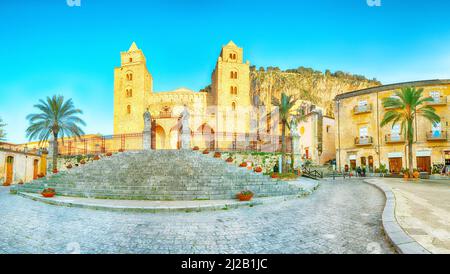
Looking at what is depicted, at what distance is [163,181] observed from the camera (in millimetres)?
11688

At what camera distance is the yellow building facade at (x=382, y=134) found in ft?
84.6

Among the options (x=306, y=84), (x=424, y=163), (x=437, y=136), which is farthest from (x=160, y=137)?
(x=306, y=84)

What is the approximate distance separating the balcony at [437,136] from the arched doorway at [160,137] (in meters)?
35.5

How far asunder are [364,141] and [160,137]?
30.6 m

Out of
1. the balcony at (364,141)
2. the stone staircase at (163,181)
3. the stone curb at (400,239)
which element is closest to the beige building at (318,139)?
the balcony at (364,141)

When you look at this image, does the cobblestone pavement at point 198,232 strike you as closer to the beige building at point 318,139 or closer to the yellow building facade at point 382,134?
the yellow building facade at point 382,134

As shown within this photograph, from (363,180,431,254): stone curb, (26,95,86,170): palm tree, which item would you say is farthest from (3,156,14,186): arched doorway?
(363,180,431,254): stone curb

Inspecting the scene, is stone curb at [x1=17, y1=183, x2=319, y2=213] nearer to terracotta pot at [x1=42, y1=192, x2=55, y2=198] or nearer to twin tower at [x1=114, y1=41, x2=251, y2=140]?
terracotta pot at [x1=42, y1=192, x2=55, y2=198]

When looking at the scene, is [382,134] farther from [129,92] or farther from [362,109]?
[129,92]

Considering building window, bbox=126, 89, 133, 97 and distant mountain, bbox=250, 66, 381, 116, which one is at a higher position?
distant mountain, bbox=250, 66, 381, 116

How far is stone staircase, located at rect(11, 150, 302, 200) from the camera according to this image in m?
10.8

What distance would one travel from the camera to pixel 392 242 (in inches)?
174
